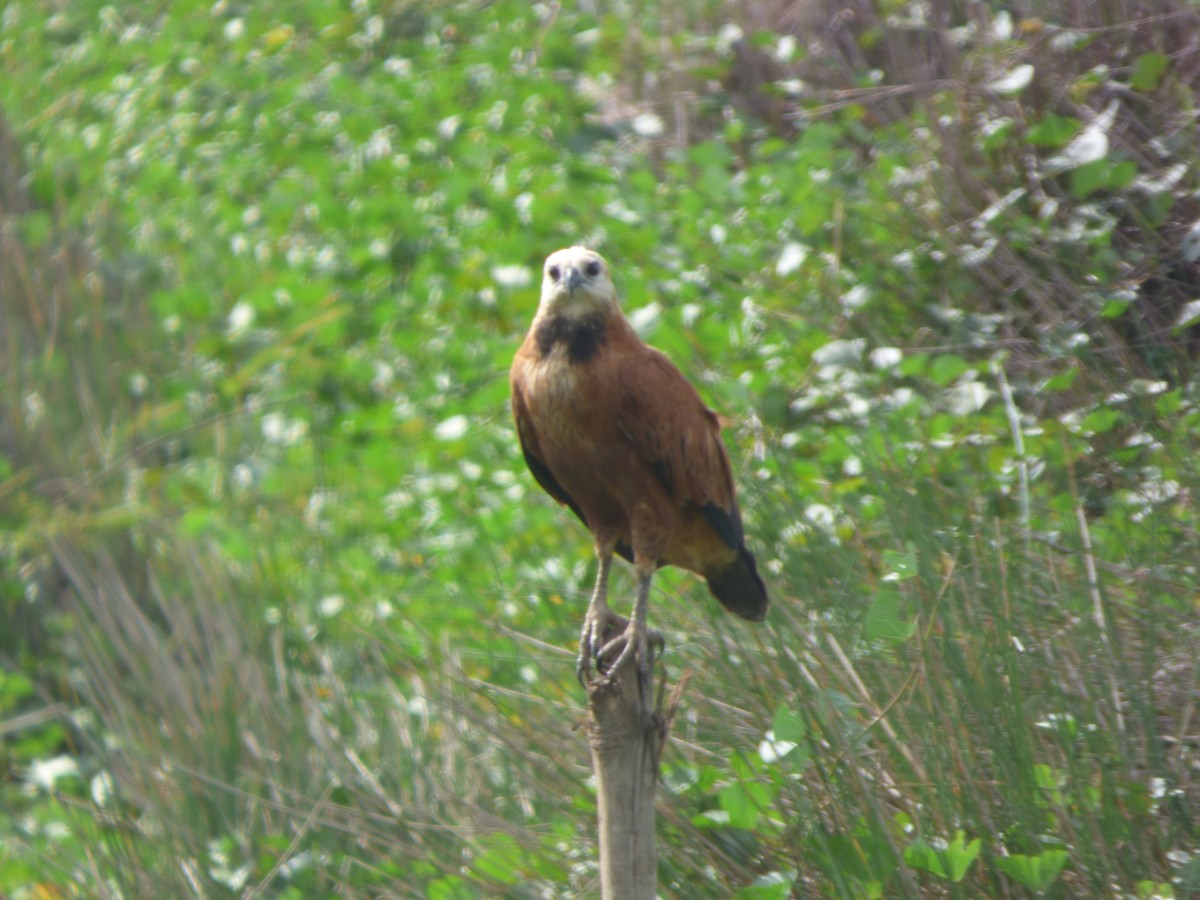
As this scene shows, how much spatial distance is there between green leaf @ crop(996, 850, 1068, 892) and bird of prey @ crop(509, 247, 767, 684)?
811 mm

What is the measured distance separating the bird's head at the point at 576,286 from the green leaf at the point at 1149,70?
5.72 ft

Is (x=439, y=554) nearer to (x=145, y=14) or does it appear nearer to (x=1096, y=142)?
(x=1096, y=142)

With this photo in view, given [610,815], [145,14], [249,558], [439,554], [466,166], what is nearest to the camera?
[610,815]

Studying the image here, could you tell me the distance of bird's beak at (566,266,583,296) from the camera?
10.3 feet

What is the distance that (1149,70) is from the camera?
12.9 ft

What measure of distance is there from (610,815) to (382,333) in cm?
504

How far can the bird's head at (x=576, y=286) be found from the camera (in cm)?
314

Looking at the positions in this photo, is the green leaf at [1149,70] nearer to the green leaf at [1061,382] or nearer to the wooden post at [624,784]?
the green leaf at [1061,382]

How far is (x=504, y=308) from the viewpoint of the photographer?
6.88 meters

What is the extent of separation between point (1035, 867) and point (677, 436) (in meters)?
1.15

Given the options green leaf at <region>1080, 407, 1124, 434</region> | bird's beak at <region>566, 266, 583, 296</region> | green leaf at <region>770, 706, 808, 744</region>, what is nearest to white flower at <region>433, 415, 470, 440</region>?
bird's beak at <region>566, 266, 583, 296</region>

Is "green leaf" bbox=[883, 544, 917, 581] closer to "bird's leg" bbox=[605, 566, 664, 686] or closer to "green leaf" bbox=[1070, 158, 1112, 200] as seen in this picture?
"bird's leg" bbox=[605, 566, 664, 686]

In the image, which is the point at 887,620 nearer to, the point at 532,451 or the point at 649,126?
the point at 532,451

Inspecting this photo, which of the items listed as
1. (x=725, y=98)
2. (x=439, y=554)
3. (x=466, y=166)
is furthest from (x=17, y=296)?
(x=725, y=98)
